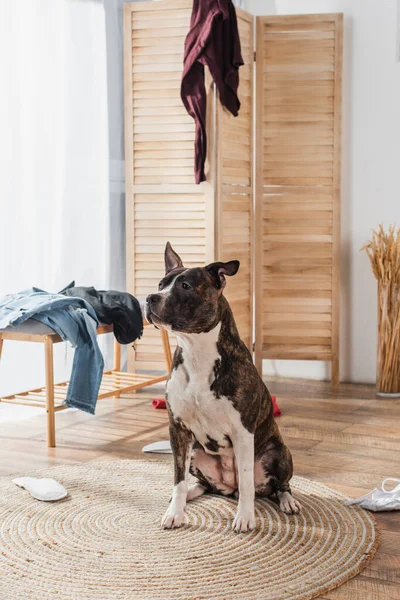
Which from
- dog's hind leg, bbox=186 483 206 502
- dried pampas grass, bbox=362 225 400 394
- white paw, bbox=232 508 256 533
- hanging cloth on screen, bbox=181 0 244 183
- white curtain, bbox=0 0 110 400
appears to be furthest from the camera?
dried pampas grass, bbox=362 225 400 394

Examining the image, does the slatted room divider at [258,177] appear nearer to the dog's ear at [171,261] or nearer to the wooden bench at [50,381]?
the wooden bench at [50,381]

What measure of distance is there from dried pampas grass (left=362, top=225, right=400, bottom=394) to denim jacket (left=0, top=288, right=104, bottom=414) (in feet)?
5.97

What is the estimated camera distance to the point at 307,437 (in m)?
3.67

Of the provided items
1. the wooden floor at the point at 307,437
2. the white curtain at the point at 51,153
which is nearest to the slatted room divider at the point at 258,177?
the white curtain at the point at 51,153

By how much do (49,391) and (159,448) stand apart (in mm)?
538

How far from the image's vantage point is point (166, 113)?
4.50 m

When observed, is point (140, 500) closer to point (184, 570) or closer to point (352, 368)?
point (184, 570)

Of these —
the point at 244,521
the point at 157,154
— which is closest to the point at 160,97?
the point at 157,154

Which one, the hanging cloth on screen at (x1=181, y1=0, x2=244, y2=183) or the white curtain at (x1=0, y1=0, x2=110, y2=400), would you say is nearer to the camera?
the white curtain at (x1=0, y1=0, x2=110, y2=400)

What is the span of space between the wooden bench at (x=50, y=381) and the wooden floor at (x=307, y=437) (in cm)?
16

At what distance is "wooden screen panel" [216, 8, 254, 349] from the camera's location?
175 inches

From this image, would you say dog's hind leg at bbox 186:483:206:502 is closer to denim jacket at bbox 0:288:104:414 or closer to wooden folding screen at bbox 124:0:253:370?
denim jacket at bbox 0:288:104:414

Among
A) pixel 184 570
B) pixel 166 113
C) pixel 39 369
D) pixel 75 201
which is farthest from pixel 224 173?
pixel 184 570

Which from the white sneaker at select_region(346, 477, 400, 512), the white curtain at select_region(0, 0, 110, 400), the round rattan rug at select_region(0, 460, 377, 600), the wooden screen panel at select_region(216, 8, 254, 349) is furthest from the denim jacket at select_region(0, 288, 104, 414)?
the white sneaker at select_region(346, 477, 400, 512)
